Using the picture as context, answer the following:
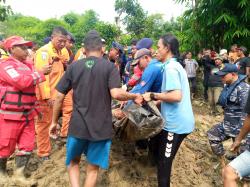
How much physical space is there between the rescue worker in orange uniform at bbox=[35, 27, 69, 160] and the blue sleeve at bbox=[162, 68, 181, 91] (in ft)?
6.49

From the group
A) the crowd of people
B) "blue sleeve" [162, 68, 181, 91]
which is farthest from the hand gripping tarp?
"blue sleeve" [162, 68, 181, 91]

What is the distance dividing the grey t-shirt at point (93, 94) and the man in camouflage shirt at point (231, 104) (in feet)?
7.42

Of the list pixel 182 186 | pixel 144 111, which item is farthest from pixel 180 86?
pixel 182 186

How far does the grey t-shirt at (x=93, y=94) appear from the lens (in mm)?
3525

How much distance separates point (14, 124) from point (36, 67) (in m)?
0.96

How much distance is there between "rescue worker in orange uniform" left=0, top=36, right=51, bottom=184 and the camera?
13.7 feet

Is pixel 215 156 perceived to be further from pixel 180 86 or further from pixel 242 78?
pixel 180 86

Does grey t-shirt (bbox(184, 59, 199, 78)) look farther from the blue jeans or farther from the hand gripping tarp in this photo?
the blue jeans

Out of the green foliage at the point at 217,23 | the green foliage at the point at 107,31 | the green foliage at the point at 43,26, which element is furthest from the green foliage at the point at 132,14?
the green foliage at the point at 217,23

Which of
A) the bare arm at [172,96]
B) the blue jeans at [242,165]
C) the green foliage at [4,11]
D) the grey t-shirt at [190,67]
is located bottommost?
the blue jeans at [242,165]

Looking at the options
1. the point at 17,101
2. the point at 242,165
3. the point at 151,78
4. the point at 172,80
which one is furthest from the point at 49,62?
the point at 242,165

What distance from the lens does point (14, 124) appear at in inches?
170

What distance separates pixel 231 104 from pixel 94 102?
2.54 metres

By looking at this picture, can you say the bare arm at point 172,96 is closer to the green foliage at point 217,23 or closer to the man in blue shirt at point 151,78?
the man in blue shirt at point 151,78
